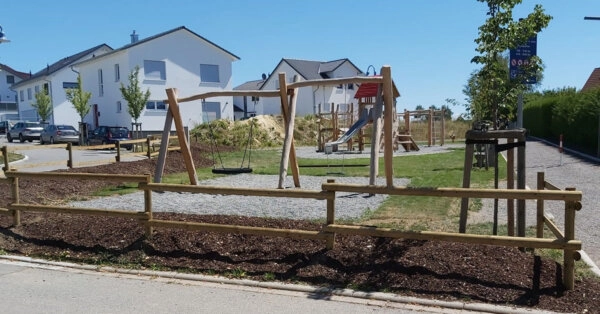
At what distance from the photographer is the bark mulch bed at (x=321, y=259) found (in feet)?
17.0

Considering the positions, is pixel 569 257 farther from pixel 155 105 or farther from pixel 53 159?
pixel 155 105

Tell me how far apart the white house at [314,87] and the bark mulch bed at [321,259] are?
48.5m

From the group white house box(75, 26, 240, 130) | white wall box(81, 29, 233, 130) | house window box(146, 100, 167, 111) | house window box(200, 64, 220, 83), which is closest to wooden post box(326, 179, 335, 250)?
white house box(75, 26, 240, 130)

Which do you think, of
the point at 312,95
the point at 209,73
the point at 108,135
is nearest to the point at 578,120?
the point at 108,135

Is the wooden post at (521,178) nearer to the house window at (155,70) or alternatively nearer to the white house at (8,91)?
the house window at (155,70)

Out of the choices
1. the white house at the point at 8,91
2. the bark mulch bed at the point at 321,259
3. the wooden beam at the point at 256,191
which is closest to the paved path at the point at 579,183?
the bark mulch bed at the point at 321,259

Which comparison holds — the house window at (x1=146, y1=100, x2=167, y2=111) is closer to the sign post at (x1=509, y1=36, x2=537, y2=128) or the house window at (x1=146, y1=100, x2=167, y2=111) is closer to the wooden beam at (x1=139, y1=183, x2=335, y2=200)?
the wooden beam at (x1=139, y1=183, x2=335, y2=200)

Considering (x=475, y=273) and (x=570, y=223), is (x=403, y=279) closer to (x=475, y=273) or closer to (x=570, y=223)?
(x=475, y=273)

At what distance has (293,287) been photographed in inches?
218

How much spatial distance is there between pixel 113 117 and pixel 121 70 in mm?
4402

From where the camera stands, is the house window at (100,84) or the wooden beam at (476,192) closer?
the wooden beam at (476,192)

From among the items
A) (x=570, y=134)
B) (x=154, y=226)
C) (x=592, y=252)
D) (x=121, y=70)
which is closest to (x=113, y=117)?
(x=121, y=70)

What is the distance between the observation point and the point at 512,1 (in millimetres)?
6422

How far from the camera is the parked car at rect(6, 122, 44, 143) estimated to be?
40219 mm
